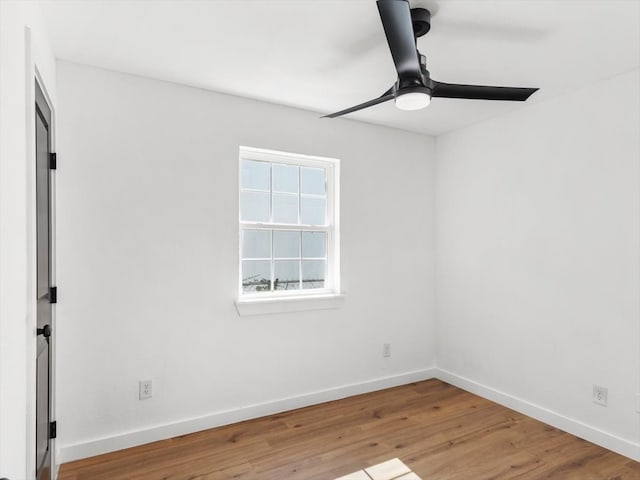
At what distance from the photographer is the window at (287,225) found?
3.21m

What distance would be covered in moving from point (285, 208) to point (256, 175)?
1.20 ft

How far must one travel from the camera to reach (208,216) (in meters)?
2.92

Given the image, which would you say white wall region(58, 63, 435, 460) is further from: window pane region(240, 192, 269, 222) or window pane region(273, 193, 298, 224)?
window pane region(273, 193, 298, 224)

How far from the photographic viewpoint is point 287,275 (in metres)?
3.38

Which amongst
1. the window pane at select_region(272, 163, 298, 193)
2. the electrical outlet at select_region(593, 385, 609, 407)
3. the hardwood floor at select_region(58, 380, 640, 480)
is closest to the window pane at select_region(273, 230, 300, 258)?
the window pane at select_region(272, 163, 298, 193)

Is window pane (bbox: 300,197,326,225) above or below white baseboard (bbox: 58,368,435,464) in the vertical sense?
above

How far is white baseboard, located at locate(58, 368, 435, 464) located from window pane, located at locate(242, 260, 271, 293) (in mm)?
905

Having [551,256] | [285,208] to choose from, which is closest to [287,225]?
[285,208]

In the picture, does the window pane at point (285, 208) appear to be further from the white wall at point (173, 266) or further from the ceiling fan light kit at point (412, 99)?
the ceiling fan light kit at point (412, 99)

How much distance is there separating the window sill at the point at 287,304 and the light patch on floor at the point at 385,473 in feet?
4.20

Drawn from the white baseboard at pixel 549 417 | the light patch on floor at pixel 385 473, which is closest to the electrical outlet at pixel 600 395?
the white baseboard at pixel 549 417

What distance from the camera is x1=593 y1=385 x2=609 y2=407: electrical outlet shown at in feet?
8.79

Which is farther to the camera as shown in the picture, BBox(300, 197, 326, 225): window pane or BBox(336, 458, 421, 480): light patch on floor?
BBox(300, 197, 326, 225): window pane

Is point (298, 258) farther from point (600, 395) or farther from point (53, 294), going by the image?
point (600, 395)
